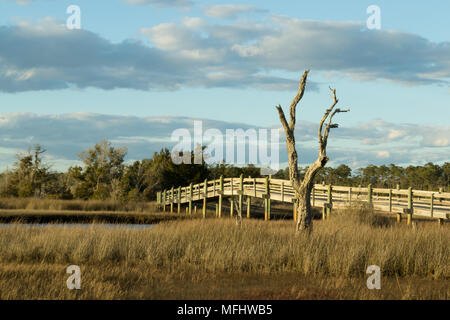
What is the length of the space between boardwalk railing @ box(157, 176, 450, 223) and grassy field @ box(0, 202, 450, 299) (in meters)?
6.32

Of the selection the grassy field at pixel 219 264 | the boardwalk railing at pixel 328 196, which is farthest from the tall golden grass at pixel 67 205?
the grassy field at pixel 219 264

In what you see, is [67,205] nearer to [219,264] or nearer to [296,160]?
[296,160]

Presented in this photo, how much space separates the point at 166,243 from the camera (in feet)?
52.1

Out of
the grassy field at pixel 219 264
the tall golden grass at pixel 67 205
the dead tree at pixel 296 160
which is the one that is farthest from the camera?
the tall golden grass at pixel 67 205

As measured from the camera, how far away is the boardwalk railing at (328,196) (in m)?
25.4

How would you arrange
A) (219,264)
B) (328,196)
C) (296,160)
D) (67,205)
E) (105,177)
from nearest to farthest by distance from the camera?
(219,264), (296,160), (328,196), (67,205), (105,177)

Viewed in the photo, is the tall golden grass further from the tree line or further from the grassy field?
the grassy field

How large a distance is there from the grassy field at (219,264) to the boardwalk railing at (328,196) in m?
6.32

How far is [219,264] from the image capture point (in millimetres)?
13820

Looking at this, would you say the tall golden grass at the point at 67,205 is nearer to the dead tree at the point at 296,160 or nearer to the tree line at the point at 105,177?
the tree line at the point at 105,177

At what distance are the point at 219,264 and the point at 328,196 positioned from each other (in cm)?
1581

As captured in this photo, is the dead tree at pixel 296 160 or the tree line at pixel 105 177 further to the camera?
the tree line at pixel 105 177

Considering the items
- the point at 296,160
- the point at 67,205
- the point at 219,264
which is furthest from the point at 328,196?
the point at 67,205
